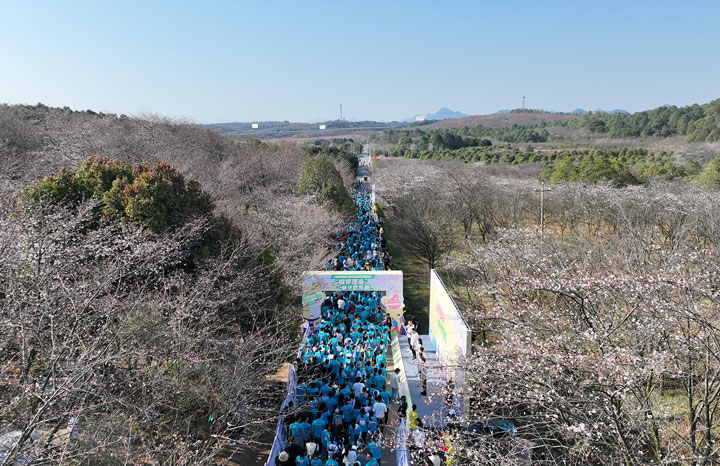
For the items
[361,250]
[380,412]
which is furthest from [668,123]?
[380,412]

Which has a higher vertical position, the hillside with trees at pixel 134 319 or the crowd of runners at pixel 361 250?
the hillside with trees at pixel 134 319

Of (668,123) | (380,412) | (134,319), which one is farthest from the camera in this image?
(668,123)

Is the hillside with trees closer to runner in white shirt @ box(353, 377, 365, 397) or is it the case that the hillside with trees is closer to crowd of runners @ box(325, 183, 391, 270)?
runner in white shirt @ box(353, 377, 365, 397)

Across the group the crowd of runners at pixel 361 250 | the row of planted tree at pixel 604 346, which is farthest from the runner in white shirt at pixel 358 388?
the crowd of runners at pixel 361 250

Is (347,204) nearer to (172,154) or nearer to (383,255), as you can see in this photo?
(383,255)

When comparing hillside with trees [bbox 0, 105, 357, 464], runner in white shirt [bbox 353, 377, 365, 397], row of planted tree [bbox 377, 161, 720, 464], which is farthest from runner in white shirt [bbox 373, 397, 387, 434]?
hillside with trees [bbox 0, 105, 357, 464]

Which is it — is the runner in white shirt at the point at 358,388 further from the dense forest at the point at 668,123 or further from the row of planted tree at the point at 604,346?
the dense forest at the point at 668,123

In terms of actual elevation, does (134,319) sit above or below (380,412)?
above

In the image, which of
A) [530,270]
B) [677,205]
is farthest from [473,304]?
[677,205]

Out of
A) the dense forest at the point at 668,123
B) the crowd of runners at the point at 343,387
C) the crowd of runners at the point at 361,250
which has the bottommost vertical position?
the crowd of runners at the point at 343,387

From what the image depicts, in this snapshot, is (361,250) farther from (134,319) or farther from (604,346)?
(604,346)
